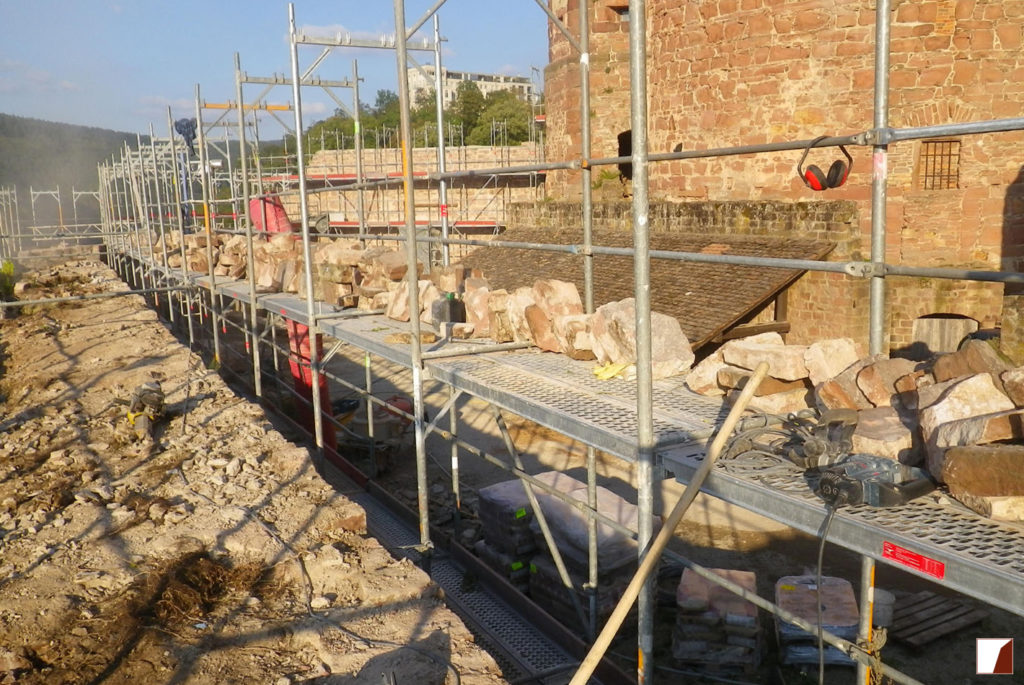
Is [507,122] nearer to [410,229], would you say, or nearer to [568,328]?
[410,229]

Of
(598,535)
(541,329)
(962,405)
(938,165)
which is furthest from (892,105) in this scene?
(962,405)

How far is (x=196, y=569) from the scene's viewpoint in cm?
539

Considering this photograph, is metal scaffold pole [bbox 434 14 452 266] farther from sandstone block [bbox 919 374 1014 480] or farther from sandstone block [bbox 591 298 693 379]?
sandstone block [bbox 919 374 1014 480]

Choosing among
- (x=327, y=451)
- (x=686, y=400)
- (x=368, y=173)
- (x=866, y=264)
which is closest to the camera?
(x=866, y=264)

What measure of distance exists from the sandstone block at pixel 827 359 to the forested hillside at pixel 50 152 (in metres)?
83.1

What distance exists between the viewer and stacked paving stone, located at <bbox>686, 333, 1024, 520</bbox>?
9.39ft

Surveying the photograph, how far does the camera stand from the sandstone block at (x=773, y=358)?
418 centimetres

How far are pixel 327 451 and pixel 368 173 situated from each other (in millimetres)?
25136

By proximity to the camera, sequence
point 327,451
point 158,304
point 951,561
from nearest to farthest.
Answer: point 951,561 < point 327,451 < point 158,304

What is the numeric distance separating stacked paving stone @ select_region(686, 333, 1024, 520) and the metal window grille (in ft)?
25.0

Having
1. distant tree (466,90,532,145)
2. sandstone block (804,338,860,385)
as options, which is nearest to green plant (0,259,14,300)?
sandstone block (804,338,860,385)

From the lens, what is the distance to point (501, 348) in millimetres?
6242

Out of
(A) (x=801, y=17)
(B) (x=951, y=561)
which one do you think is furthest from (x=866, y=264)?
(A) (x=801, y=17)

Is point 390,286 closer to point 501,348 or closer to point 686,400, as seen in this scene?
point 501,348
